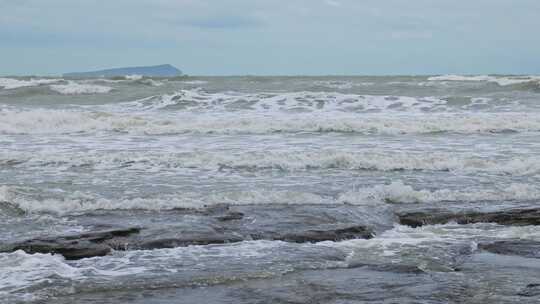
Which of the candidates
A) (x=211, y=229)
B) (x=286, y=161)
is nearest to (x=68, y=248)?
(x=211, y=229)

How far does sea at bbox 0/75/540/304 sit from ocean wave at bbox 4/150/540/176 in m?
0.04

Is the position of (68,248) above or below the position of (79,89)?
below

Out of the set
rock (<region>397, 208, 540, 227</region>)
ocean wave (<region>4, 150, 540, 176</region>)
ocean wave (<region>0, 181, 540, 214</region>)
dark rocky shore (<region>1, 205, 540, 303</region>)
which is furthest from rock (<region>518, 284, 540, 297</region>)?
ocean wave (<region>4, 150, 540, 176</region>)

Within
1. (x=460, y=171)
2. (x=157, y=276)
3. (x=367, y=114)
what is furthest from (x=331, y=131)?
(x=157, y=276)

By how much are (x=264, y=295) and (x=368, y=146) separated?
31.0 feet

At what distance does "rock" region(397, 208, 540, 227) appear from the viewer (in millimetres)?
7020

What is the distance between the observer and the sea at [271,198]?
472 centimetres

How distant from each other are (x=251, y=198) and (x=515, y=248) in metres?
3.47

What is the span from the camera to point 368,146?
13672mm

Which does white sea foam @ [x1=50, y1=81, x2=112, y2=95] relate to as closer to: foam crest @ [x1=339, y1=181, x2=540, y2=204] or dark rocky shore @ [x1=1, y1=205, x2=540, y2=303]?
foam crest @ [x1=339, y1=181, x2=540, y2=204]

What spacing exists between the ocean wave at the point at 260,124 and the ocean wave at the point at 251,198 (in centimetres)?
770

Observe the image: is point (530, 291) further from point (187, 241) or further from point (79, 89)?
point (79, 89)

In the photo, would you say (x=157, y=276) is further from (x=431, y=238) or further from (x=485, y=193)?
(x=485, y=193)

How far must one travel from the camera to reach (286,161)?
11.4 metres
